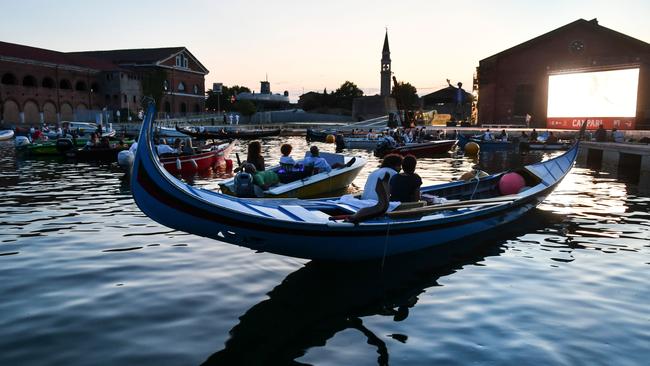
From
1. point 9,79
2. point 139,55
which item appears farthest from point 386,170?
point 139,55

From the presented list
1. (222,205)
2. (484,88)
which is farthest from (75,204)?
(484,88)

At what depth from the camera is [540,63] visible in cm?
5519

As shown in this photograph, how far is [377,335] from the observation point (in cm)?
593

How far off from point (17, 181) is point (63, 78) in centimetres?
5189

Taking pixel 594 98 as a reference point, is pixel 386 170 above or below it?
below

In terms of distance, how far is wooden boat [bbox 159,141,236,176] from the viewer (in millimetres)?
19750

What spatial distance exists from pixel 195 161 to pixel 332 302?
15317mm

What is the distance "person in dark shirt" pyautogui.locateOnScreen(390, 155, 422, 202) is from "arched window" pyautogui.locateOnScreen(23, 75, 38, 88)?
6388 cm

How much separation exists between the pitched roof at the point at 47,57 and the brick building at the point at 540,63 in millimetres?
50829

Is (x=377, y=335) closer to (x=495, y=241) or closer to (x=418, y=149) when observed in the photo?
(x=495, y=241)

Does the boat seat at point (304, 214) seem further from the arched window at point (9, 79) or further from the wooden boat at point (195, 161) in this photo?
the arched window at point (9, 79)

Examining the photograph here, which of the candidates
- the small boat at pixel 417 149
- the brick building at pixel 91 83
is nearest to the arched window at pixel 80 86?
the brick building at pixel 91 83

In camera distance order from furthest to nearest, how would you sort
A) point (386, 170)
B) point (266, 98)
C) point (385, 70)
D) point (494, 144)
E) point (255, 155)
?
point (266, 98) < point (385, 70) < point (494, 144) < point (255, 155) < point (386, 170)

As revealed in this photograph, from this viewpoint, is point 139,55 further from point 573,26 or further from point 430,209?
point 430,209
